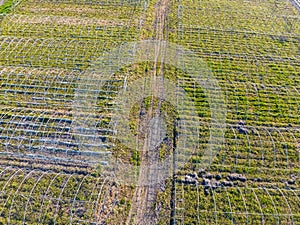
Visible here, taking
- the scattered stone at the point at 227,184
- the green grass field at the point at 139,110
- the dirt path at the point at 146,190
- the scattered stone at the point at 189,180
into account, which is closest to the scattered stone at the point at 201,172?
the green grass field at the point at 139,110

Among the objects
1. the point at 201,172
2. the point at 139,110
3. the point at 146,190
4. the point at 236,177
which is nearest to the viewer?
the point at 146,190

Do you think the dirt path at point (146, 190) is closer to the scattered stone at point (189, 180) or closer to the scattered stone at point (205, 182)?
the scattered stone at point (189, 180)

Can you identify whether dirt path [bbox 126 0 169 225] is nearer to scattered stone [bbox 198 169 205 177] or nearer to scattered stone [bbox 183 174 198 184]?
scattered stone [bbox 183 174 198 184]

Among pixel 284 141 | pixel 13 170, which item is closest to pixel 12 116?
pixel 13 170

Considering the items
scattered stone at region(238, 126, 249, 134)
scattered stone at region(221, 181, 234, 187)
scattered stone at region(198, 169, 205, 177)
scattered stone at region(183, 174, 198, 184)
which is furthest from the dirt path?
scattered stone at region(238, 126, 249, 134)

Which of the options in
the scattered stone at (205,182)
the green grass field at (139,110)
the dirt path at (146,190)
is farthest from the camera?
the scattered stone at (205,182)

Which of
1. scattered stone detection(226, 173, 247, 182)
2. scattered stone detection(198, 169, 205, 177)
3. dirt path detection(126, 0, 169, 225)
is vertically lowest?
dirt path detection(126, 0, 169, 225)

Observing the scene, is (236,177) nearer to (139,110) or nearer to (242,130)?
(242,130)

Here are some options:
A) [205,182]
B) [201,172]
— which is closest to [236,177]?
[205,182]

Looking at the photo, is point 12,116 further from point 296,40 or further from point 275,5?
point 275,5

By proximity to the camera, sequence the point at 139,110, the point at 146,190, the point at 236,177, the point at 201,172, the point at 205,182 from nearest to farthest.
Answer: the point at 146,190, the point at 205,182, the point at 236,177, the point at 201,172, the point at 139,110

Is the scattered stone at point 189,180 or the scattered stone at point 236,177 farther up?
the scattered stone at point 236,177
